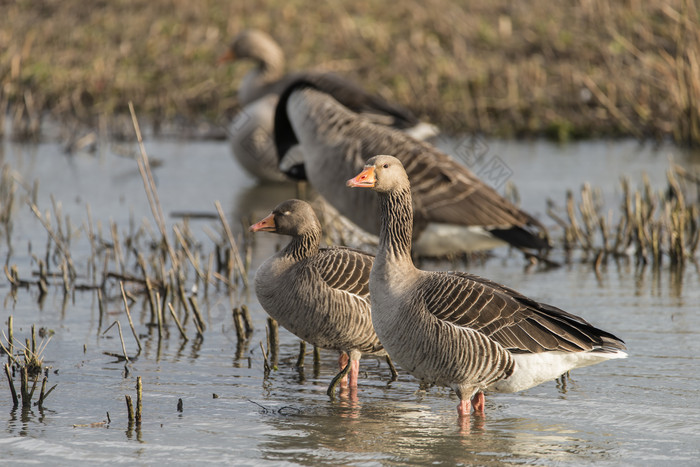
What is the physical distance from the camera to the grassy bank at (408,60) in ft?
49.2

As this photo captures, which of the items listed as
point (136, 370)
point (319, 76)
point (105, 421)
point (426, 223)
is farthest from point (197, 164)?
point (105, 421)

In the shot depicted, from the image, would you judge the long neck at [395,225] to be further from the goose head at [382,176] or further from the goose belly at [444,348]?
the goose belly at [444,348]

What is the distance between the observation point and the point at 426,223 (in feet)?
30.0

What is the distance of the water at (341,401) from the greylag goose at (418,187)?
1.33ft

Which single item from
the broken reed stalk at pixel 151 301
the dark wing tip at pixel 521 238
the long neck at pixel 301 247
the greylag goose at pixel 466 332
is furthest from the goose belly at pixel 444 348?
the dark wing tip at pixel 521 238

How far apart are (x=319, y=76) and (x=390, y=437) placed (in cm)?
759

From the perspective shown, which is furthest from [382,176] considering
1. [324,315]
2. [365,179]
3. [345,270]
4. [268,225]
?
[268,225]

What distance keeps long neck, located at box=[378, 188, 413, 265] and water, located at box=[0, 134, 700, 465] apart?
3.01 feet

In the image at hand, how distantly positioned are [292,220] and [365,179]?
3.51ft

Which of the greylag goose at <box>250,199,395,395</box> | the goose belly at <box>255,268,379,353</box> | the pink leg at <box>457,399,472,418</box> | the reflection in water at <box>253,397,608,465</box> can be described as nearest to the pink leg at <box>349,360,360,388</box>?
the greylag goose at <box>250,199,395,395</box>

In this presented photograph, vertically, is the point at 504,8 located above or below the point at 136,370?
above

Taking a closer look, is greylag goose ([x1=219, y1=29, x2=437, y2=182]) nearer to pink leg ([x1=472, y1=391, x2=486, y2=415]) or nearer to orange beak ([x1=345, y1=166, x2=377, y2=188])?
orange beak ([x1=345, y1=166, x2=377, y2=188])

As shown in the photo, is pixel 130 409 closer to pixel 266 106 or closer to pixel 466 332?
pixel 466 332

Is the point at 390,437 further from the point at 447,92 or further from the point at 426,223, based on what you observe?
the point at 447,92
